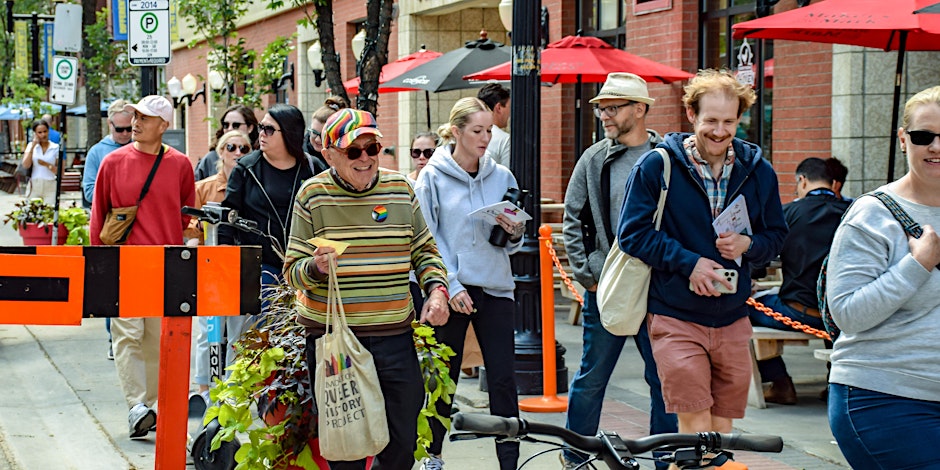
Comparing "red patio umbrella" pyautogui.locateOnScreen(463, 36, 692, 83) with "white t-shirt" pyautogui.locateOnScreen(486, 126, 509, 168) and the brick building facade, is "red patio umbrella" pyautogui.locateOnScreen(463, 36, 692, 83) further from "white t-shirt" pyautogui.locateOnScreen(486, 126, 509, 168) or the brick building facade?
"white t-shirt" pyautogui.locateOnScreen(486, 126, 509, 168)

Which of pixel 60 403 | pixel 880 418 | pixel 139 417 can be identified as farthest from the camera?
pixel 60 403

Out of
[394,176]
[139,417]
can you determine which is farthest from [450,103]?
[394,176]

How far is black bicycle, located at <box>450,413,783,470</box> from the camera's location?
2.79 m

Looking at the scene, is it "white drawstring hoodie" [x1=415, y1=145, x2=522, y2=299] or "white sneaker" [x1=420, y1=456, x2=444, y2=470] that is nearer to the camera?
"white sneaker" [x1=420, y1=456, x2=444, y2=470]

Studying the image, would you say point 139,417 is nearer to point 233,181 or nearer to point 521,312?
point 233,181

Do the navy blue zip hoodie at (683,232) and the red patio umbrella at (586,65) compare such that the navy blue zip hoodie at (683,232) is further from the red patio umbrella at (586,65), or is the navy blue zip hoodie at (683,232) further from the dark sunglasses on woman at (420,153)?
the red patio umbrella at (586,65)

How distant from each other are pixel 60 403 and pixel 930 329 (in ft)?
22.1

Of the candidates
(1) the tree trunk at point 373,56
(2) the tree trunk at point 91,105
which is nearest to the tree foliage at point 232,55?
(2) the tree trunk at point 91,105

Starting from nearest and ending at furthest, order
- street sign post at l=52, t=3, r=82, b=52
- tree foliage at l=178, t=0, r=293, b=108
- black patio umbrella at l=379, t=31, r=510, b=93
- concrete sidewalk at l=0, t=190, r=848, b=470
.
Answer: concrete sidewalk at l=0, t=190, r=848, b=470 < black patio umbrella at l=379, t=31, r=510, b=93 < street sign post at l=52, t=3, r=82, b=52 < tree foliage at l=178, t=0, r=293, b=108

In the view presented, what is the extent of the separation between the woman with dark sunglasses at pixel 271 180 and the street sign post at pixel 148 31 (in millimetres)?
5791

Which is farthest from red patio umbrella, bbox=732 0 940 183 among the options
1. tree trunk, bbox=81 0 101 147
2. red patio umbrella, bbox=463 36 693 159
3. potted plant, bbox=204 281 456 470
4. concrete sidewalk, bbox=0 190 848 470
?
tree trunk, bbox=81 0 101 147

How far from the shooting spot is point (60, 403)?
918 centimetres

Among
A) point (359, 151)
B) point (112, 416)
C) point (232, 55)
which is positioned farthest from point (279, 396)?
point (232, 55)

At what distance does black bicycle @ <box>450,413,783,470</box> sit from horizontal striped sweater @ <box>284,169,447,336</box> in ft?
6.72
